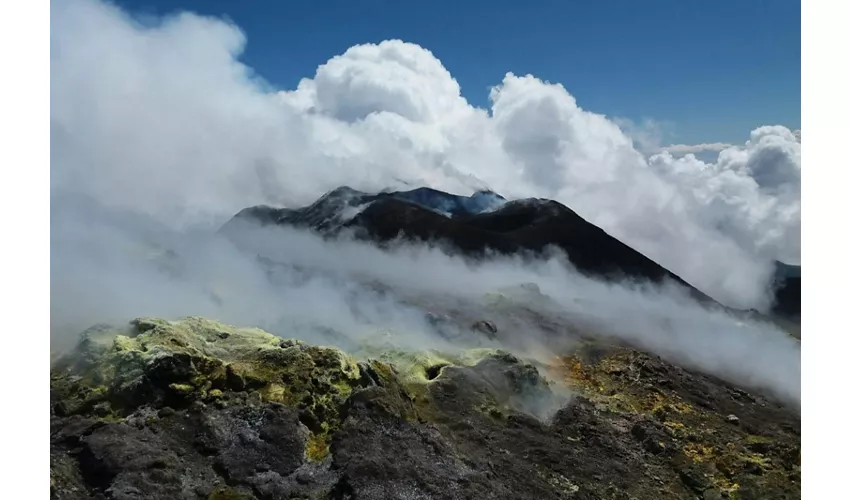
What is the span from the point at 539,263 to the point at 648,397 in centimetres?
3215

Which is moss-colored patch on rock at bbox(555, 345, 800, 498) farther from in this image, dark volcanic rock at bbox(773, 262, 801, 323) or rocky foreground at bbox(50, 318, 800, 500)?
dark volcanic rock at bbox(773, 262, 801, 323)

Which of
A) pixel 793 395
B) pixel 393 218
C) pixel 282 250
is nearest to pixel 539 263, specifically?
pixel 393 218

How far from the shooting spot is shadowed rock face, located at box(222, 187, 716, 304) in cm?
6550

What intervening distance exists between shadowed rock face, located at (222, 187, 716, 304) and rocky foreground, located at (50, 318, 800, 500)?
33572 mm

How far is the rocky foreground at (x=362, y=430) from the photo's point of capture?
21.7 meters

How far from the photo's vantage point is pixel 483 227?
7600cm

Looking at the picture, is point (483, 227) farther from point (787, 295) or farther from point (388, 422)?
point (388, 422)

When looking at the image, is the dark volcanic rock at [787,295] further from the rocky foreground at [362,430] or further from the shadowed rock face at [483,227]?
the rocky foreground at [362,430]

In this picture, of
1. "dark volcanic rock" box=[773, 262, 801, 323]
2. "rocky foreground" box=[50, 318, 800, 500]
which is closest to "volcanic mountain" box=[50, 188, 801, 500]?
"rocky foreground" box=[50, 318, 800, 500]

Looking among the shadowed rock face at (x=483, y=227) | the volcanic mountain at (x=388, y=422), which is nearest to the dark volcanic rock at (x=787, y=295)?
the shadowed rock face at (x=483, y=227)

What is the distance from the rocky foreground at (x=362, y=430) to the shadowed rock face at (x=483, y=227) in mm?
33572

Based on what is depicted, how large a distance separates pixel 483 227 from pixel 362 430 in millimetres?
53266
